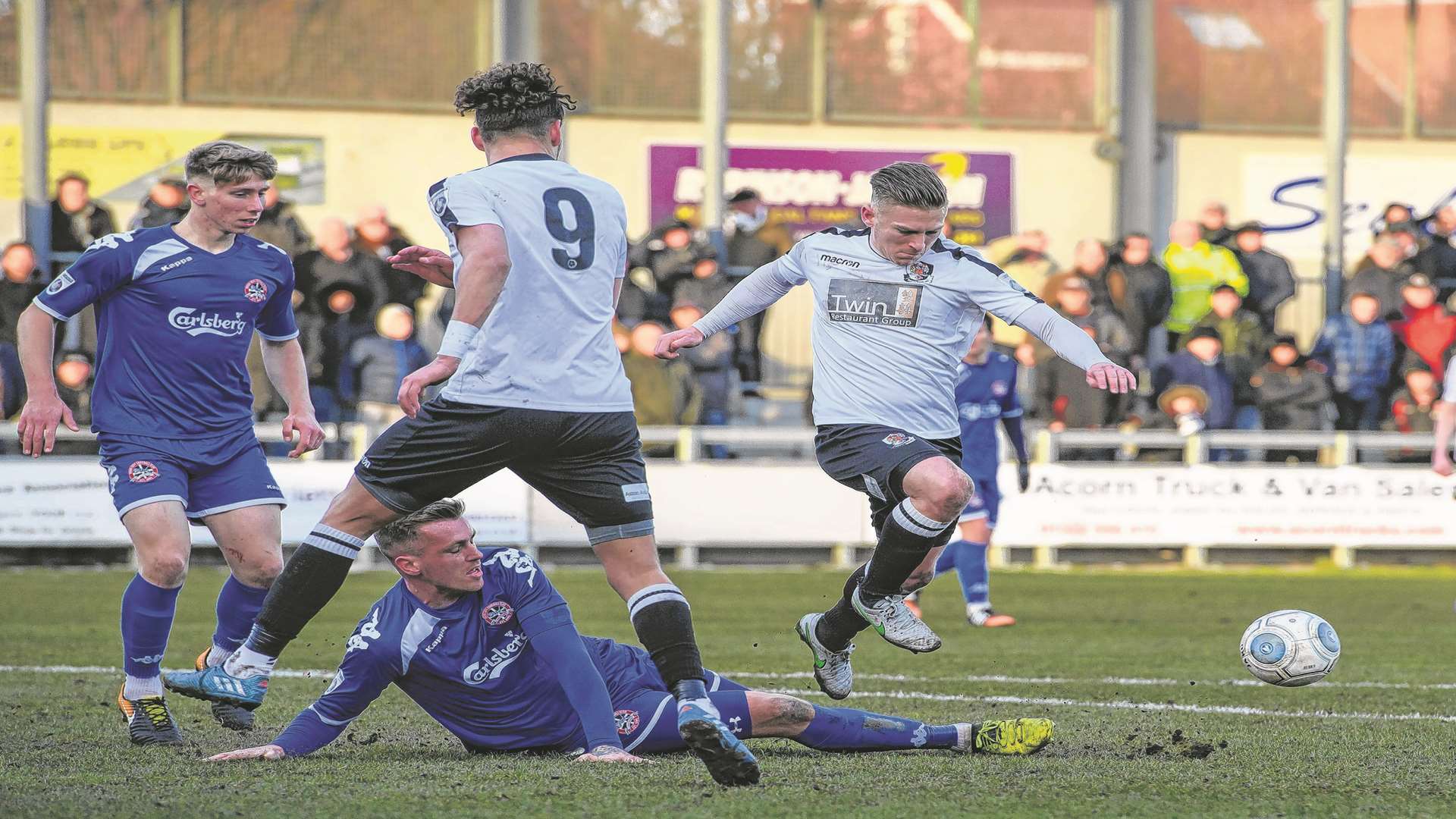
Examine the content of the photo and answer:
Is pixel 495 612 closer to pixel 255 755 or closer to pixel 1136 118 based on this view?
pixel 255 755

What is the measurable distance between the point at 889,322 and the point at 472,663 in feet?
6.63

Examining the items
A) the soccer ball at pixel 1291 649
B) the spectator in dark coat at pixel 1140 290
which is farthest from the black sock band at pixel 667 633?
the spectator in dark coat at pixel 1140 290

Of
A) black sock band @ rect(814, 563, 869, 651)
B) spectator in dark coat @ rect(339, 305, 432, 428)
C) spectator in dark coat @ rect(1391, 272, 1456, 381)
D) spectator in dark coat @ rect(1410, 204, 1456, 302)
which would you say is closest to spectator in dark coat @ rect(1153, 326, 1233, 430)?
spectator in dark coat @ rect(1391, 272, 1456, 381)

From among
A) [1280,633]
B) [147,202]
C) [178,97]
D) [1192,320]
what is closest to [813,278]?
[1280,633]

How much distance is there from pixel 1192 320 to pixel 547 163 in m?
13.5

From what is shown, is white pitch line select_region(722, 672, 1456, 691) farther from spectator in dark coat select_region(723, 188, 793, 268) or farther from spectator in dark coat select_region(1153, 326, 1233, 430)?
spectator in dark coat select_region(723, 188, 793, 268)

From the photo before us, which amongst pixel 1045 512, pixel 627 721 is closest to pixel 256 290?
pixel 627 721

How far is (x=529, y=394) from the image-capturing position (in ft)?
18.0

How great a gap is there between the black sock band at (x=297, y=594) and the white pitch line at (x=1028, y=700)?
1614mm

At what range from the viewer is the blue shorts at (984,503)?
1240 centimetres

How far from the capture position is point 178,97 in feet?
71.2

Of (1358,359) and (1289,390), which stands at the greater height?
(1358,359)

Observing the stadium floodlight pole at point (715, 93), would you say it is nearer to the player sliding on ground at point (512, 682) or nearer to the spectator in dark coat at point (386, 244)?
the spectator in dark coat at point (386, 244)

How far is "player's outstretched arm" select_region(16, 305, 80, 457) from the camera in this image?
6.21 meters
